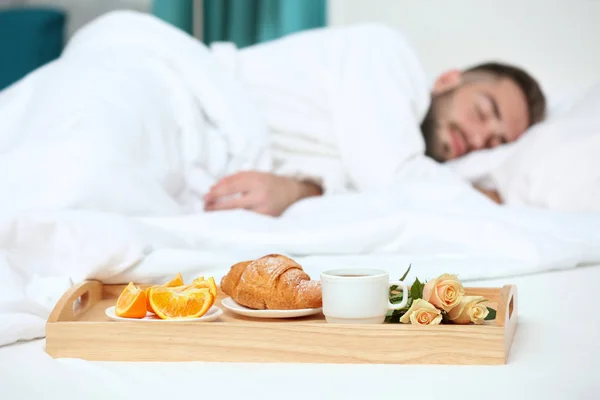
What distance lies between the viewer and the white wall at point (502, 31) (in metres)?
2.48

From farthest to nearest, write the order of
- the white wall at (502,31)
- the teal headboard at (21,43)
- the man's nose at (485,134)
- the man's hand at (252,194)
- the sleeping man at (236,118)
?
the teal headboard at (21,43) < the white wall at (502,31) < the man's nose at (485,134) < the man's hand at (252,194) < the sleeping man at (236,118)

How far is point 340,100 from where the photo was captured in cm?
201

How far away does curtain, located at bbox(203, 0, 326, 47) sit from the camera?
266cm

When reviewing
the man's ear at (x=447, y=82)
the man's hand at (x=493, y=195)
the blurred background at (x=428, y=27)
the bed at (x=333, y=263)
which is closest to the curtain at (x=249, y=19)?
the blurred background at (x=428, y=27)

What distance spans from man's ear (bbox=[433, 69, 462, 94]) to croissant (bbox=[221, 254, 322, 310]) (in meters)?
1.32

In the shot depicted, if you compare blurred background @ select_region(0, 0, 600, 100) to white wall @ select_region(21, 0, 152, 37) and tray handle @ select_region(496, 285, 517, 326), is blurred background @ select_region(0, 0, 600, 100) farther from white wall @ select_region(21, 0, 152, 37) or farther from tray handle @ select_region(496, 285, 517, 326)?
tray handle @ select_region(496, 285, 517, 326)

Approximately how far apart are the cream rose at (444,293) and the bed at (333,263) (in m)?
0.08

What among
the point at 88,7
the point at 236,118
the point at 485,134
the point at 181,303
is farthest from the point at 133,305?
the point at 88,7

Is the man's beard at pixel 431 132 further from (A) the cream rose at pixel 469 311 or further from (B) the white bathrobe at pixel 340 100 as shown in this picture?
(A) the cream rose at pixel 469 311

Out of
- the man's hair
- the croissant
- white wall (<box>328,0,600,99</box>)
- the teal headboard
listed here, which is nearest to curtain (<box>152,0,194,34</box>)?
the teal headboard

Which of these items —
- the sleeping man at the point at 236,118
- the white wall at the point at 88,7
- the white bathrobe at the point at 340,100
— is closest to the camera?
the sleeping man at the point at 236,118

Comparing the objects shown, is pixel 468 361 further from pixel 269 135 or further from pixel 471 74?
pixel 471 74

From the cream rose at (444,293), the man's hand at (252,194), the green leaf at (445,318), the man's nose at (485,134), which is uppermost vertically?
the cream rose at (444,293)

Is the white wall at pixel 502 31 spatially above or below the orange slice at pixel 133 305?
above
